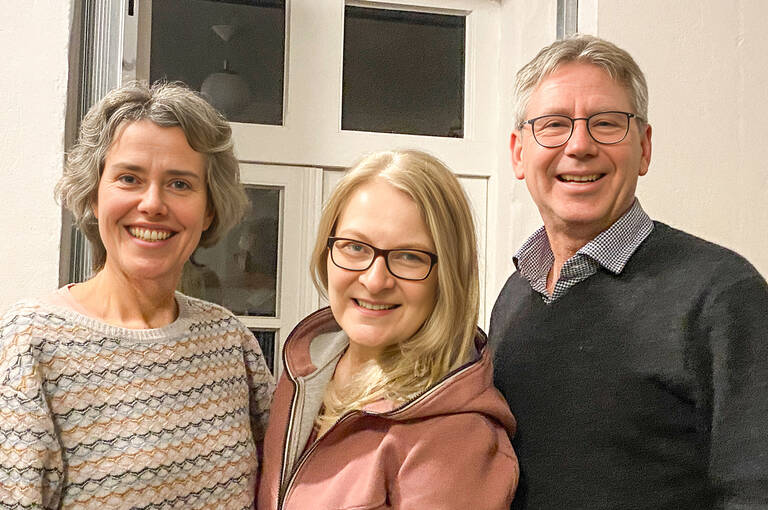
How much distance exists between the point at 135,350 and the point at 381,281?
1.49 ft

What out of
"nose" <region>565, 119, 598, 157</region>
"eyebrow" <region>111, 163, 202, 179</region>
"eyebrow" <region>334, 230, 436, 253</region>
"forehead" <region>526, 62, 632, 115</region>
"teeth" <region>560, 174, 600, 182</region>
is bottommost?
"eyebrow" <region>334, 230, 436, 253</region>

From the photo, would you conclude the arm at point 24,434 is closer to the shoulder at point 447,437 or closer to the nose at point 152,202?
the nose at point 152,202

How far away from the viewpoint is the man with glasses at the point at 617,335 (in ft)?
4.38

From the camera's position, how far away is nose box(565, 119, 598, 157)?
59.8 inches

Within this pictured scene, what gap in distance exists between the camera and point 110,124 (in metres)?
→ 1.41

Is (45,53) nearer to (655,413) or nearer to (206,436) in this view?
(206,436)

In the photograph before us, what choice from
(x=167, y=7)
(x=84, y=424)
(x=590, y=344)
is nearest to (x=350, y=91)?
(x=167, y=7)

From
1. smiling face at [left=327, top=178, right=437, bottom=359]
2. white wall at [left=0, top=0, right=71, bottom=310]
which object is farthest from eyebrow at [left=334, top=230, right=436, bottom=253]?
white wall at [left=0, top=0, right=71, bottom=310]

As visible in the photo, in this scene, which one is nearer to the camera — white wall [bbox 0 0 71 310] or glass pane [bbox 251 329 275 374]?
white wall [bbox 0 0 71 310]

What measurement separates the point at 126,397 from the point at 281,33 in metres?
1.61

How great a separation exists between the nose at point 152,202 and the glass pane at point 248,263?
1127 mm

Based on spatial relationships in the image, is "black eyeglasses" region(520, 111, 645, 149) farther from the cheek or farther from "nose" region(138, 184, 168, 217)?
"nose" region(138, 184, 168, 217)

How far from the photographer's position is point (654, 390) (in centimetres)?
141

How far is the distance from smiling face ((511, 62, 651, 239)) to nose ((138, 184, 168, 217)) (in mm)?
731
